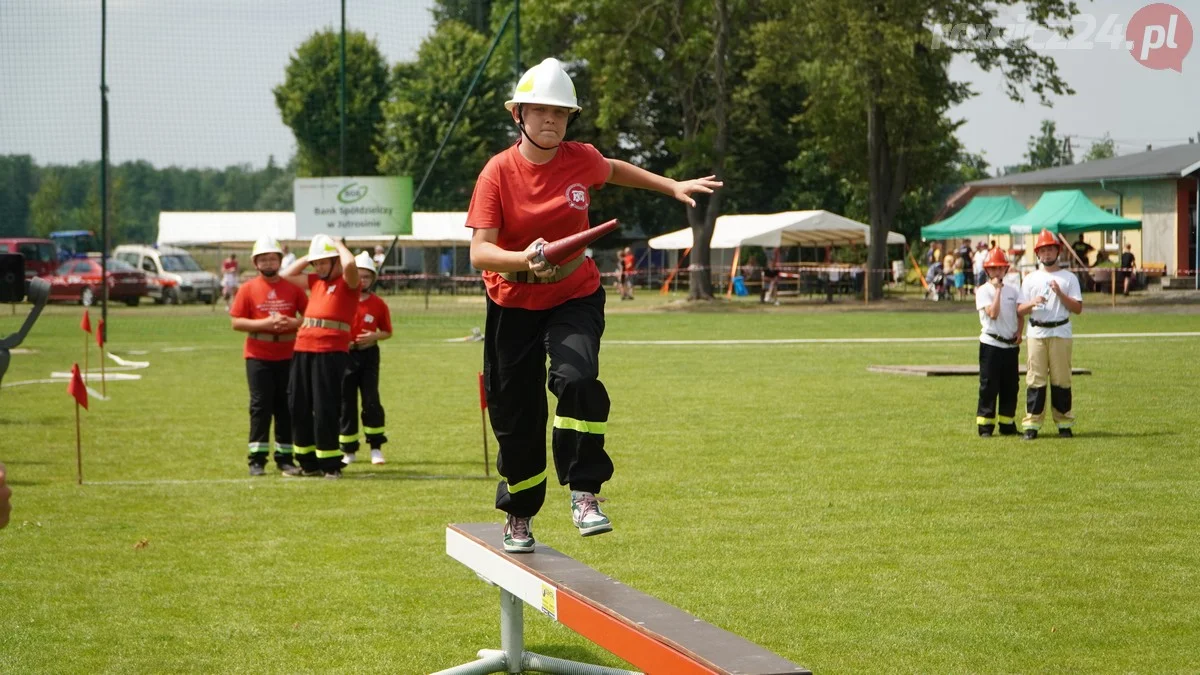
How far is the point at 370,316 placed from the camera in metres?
13.7

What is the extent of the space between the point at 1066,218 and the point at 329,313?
37.3 metres

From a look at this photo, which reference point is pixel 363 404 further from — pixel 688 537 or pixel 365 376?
pixel 688 537

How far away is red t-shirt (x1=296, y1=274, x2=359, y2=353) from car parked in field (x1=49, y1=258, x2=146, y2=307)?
1393 inches

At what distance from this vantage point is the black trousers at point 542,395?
6234 millimetres

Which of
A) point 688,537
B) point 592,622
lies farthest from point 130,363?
point 592,622

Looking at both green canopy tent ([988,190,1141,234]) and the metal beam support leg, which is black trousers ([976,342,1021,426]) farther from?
green canopy tent ([988,190,1141,234])

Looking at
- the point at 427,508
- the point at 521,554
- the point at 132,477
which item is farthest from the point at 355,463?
the point at 521,554

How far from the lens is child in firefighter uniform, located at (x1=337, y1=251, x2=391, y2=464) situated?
13648 millimetres

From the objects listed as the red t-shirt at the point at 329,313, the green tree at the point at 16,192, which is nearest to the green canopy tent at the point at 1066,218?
the green tree at the point at 16,192

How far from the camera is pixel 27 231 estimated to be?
30.2 m

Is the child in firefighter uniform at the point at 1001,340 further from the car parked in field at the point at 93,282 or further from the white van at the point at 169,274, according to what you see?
the white van at the point at 169,274

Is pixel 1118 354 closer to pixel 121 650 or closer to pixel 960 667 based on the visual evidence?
pixel 960 667

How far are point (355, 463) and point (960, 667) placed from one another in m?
8.39

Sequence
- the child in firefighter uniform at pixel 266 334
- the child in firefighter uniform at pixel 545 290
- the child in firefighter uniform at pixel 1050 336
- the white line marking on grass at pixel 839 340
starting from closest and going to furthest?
the child in firefighter uniform at pixel 545 290
the child in firefighter uniform at pixel 266 334
the child in firefighter uniform at pixel 1050 336
the white line marking on grass at pixel 839 340
